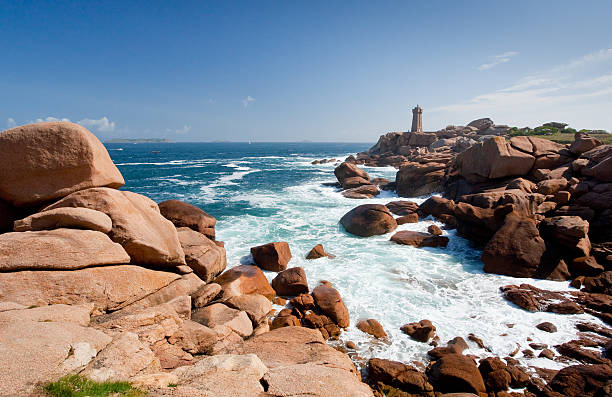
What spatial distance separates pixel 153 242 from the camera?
1098 centimetres

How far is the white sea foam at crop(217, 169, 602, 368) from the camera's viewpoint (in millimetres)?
10766

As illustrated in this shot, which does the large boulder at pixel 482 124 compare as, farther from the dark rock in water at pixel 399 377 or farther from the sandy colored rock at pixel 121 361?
the sandy colored rock at pixel 121 361

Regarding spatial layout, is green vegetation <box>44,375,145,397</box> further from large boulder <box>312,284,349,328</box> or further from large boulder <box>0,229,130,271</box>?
large boulder <box>312,284,349,328</box>

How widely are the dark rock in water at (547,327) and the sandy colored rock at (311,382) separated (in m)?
8.86

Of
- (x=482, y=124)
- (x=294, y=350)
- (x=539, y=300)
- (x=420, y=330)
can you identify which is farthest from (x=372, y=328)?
(x=482, y=124)

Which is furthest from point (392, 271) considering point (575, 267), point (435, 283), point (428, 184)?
point (428, 184)

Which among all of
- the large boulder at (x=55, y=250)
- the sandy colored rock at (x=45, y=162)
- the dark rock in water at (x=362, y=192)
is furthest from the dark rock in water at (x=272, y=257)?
the dark rock in water at (x=362, y=192)

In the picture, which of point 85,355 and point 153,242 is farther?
point 153,242

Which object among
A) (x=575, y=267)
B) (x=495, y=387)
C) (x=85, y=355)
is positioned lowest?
(x=495, y=387)

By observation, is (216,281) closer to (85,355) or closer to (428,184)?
(85,355)

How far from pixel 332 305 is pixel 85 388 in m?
8.82

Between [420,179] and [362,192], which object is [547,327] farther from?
[362,192]

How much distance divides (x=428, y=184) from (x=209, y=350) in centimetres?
3050

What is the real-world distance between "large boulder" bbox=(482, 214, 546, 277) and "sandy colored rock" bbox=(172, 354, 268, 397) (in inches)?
569
